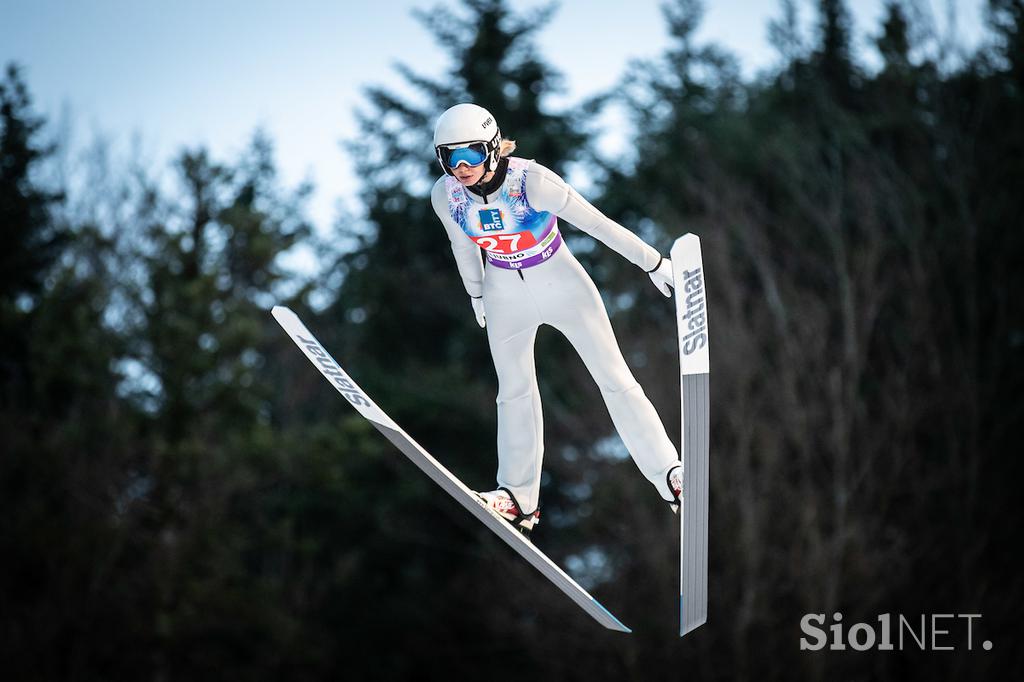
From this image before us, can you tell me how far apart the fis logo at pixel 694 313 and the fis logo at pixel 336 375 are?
1287mm

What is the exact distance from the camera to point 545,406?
19.8 m

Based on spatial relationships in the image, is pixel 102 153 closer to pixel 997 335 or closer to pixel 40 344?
pixel 40 344

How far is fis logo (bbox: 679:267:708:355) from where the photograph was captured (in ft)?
14.6

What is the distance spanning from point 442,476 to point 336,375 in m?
0.63

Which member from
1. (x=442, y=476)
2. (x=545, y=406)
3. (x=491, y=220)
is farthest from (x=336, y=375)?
(x=545, y=406)

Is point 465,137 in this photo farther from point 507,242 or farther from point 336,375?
point 336,375

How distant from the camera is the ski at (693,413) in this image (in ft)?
14.6

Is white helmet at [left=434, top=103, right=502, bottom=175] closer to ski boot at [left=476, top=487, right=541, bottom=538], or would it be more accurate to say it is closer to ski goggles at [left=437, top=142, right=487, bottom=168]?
ski goggles at [left=437, top=142, right=487, bottom=168]

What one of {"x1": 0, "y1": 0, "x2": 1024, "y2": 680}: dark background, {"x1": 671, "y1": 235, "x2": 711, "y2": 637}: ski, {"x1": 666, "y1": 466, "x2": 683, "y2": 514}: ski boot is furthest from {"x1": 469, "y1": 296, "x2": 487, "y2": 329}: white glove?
{"x1": 0, "y1": 0, "x2": 1024, "y2": 680}: dark background

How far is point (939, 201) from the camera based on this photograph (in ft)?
68.4

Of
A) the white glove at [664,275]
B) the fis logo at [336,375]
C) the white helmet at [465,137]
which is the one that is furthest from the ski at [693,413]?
the fis logo at [336,375]

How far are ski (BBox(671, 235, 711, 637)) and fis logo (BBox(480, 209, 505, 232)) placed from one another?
0.62 m

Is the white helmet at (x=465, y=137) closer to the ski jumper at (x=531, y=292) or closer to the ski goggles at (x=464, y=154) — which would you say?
the ski goggles at (x=464, y=154)

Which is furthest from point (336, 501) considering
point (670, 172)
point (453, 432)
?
point (670, 172)
